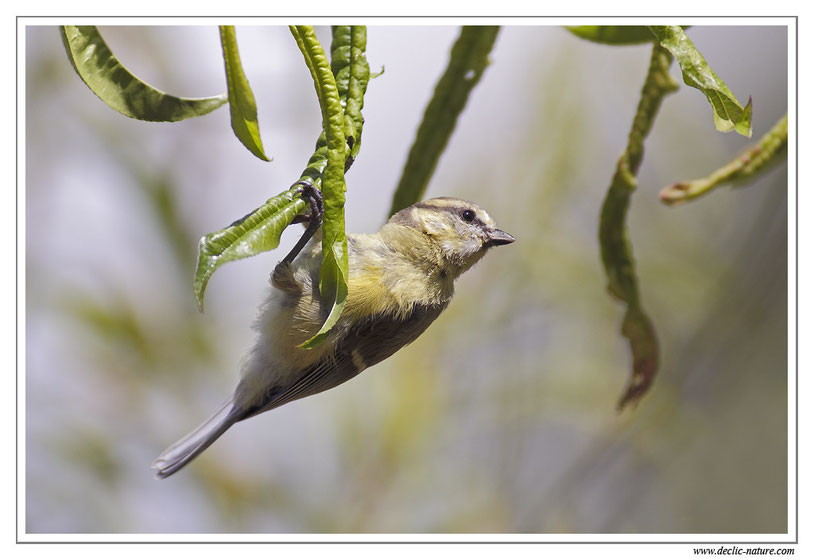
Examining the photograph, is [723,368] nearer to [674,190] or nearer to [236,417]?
[674,190]

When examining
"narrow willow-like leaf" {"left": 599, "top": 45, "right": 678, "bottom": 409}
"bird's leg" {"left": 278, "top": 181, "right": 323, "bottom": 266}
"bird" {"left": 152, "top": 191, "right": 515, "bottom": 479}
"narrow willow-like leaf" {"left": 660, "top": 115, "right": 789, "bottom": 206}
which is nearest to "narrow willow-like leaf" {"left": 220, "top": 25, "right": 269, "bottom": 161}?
"bird's leg" {"left": 278, "top": 181, "right": 323, "bottom": 266}

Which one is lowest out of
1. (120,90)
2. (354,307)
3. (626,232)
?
(354,307)

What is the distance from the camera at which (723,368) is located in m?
2.59

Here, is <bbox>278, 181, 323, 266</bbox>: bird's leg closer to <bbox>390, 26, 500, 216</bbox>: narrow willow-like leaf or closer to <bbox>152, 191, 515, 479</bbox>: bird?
<bbox>152, 191, 515, 479</bbox>: bird

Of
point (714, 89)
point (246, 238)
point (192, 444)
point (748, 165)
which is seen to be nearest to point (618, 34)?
point (748, 165)

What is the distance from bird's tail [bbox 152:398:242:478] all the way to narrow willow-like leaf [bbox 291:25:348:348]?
803mm

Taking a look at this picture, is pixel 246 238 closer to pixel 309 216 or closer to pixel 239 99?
pixel 239 99

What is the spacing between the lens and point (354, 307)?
1225 millimetres

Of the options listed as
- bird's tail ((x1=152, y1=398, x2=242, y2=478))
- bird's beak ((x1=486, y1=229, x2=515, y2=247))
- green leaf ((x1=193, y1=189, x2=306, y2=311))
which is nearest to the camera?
green leaf ((x1=193, y1=189, x2=306, y2=311))

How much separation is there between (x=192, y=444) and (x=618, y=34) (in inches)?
43.3

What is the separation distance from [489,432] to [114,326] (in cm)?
132

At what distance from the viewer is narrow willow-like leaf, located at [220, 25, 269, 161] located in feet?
2.28

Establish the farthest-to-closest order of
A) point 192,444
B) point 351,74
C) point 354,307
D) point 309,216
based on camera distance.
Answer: point 192,444, point 354,307, point 309,216, point 351,74
